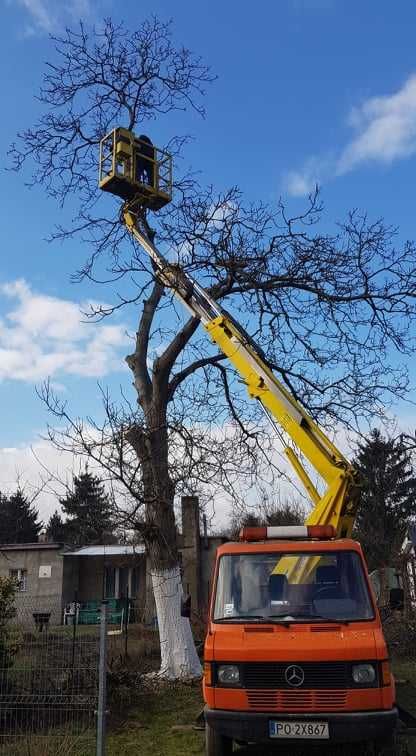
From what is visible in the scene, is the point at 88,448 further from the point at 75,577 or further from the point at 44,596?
the point at 75,577

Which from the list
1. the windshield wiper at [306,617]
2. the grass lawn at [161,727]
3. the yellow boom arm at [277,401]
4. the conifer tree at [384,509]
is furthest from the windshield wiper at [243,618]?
the conifer tree at [384,509]

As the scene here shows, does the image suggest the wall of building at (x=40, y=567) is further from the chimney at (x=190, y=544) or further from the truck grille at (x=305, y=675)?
the truck grille at (x=305, y=675)

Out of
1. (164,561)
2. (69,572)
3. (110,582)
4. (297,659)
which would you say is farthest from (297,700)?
(110,582)

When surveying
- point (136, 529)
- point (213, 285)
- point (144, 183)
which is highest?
point (144, 183)

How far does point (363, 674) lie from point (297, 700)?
2.16 ft

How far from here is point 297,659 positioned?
604cm

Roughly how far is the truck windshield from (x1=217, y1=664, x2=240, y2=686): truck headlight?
0.48 meters

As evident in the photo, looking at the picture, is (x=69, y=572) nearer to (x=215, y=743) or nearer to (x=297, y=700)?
(x=215, y=743)

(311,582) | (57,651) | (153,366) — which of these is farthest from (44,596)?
(311,582)

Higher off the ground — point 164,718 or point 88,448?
point 88,448

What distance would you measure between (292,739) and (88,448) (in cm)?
568

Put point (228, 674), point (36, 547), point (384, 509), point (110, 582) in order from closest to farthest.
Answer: point (228, 674) → point (384, 509) → point (36, 547) → point (110, 582)

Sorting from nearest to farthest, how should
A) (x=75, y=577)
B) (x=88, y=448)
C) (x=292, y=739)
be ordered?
(x=292, y=739), (x=88, y=448), (x=75, y=577)

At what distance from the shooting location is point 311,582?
22.3ft
